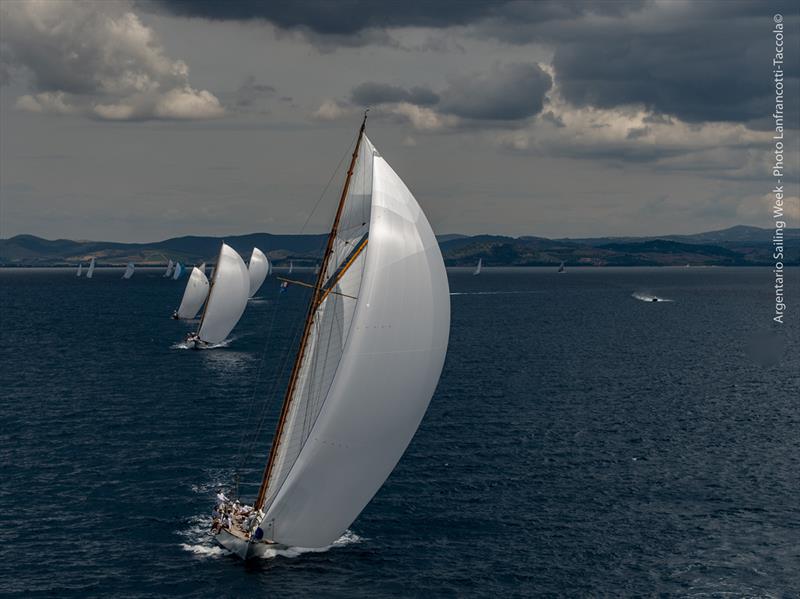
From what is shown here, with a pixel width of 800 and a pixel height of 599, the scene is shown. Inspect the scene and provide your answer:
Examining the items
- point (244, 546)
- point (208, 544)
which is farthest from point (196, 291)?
point (244, 546)

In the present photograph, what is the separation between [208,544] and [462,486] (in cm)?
1951

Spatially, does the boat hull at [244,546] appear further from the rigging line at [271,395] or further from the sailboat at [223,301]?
the sailboat at [223,301]

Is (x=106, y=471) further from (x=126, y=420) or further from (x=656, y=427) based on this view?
(x=656, y=427)

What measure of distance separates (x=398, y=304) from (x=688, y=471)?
35369 millimetres

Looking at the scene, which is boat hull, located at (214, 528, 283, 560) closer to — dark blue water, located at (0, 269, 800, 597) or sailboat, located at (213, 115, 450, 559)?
sailboat, located at (213, 115, 450, 559)

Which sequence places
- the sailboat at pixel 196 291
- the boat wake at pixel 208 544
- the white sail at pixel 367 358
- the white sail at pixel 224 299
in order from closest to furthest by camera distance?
1. the white sail at pixel 367 358
2. the boat wake at pixel 208 544
3. the white sail at pixel 224 299
4. the sailboat at pixel 196 291

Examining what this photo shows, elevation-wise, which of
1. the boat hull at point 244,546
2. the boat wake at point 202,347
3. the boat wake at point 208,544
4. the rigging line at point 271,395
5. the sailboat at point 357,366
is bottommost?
the boat wake at point 208,544

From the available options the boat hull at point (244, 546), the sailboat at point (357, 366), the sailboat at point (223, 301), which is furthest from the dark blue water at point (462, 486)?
the sailboat at point (223, 301)

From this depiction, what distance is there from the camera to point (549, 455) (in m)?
70.2

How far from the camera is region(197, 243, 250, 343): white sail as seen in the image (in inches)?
5359

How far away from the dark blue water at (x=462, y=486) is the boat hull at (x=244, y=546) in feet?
2.36

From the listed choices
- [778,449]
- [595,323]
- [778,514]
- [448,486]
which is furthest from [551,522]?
[595,323]

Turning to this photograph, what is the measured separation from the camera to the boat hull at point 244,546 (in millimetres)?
46822

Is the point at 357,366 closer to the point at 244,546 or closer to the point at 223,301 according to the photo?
the point at 244,546
